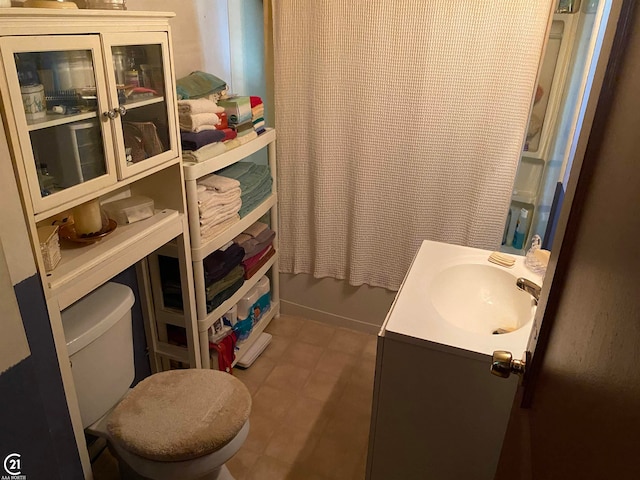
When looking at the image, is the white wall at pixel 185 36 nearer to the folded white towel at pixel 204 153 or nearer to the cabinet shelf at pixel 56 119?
the folded white towel at pixel 204 153

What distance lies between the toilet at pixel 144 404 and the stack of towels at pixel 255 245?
2.09 ft

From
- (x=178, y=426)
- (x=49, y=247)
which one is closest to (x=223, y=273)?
(x=178, y=426)

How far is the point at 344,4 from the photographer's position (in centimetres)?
199

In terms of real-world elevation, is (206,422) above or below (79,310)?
below

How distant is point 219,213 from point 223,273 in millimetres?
259

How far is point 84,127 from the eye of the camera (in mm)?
1269

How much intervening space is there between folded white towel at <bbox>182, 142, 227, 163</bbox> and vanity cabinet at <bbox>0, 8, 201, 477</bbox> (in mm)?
103

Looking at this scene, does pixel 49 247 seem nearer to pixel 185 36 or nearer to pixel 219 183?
pixel 219 183

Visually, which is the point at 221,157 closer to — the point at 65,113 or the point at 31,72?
the point at 65,113

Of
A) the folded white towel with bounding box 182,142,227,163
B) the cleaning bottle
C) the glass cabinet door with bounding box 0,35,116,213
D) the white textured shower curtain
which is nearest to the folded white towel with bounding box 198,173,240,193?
the folded white towel with bounding box 182,142,227,163

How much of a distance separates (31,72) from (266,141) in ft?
3.74

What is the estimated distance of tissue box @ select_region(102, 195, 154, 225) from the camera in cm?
156

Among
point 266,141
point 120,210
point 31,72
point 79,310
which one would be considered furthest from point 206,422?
point 266,141
